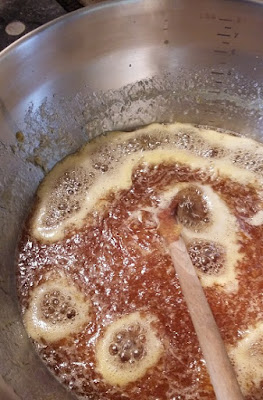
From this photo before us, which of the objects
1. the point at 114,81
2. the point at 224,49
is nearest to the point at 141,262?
the point at 114,81

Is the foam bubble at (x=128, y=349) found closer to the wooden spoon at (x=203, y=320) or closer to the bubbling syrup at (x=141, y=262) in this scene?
the bubbling syrup at (x=141, y=262)

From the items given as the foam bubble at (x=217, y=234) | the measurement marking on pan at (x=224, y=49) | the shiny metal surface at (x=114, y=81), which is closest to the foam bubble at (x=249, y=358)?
the foam bubble at (x=217, y=234)

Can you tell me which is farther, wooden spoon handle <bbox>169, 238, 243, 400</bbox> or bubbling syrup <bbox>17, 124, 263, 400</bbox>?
bubbling syrup <bbox>17, 124, 263, 400</bbox>

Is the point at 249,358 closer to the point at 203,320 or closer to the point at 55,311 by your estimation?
the point at 203,320

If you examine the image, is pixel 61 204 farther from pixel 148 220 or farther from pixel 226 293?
pixel 226 293

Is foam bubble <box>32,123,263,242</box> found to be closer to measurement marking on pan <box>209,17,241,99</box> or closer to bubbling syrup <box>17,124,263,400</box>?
bubbling syrup <box>17,124,263,400</box>

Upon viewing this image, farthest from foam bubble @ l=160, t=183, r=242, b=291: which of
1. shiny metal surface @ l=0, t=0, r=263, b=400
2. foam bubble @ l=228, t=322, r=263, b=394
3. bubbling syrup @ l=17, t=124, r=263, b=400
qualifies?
shiny metal surface @ l=0, t=0, r=263, b=400
